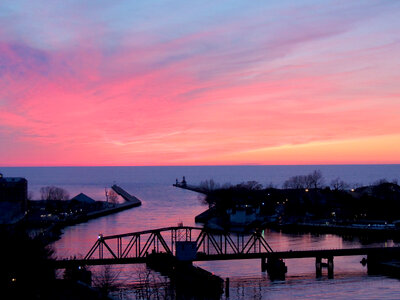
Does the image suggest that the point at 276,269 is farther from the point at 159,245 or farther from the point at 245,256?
the point at 159,245

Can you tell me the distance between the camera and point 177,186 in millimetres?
187375

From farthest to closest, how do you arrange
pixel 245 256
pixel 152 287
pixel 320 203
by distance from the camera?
pixel 320 203, pixel 245 256, pixel 152 287

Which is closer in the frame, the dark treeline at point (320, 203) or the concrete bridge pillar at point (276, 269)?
the concrete bridge pillar at point (276, 269)

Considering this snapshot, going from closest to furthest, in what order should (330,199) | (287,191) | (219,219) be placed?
(219,219) → (330,199) → (287,191)

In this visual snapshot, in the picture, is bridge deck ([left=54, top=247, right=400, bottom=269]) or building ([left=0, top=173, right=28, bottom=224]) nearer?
bridge deck ([left=54, top=247, right=400, bottom=269])

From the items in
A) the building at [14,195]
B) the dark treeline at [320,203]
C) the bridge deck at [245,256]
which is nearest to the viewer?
the bridge deck at [245,256]

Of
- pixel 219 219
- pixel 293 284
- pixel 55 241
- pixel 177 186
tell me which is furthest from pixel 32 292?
pixel 177 186

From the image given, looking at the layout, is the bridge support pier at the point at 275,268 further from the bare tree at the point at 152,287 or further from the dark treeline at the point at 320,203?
the dark treeline at the point at 320,203

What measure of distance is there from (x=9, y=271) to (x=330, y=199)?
69.7m

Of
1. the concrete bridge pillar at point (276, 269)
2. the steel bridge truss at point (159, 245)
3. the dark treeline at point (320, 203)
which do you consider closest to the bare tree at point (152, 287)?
the steel bridge truss at point (159, 245)

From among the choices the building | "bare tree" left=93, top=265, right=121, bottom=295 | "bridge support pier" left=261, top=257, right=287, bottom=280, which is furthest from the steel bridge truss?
the building

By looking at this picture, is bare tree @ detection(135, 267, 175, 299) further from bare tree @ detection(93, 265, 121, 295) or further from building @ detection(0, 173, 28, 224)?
building @ detection(0, 173, 28, 224)

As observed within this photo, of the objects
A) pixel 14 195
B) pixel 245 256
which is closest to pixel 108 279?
pixel 245 256

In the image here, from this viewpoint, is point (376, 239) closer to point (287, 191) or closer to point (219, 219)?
point (219, 219)
